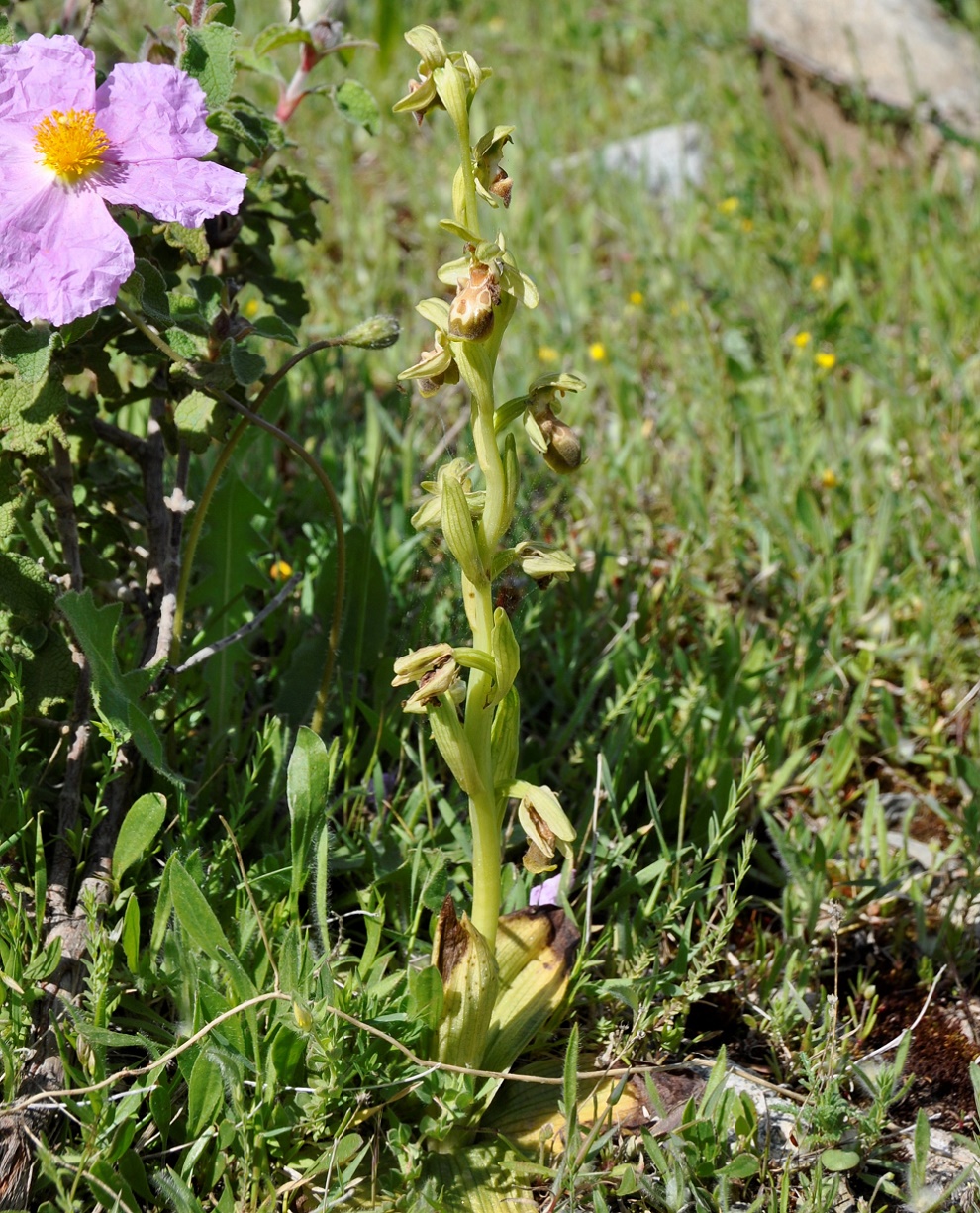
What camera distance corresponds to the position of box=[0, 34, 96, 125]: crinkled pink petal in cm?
139

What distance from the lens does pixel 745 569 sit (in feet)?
8.61

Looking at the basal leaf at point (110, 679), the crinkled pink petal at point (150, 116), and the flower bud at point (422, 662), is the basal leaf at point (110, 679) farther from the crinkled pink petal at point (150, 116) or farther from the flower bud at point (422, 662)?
the crinkled pink petal at point (150, 116)

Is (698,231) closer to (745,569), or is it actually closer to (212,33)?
(745,569)

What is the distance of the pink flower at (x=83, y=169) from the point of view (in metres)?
1.32

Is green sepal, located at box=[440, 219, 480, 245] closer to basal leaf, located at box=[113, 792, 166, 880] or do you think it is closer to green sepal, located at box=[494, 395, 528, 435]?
green sepal, located at box=[494, 395, 528, 435]

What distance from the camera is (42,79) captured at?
1389mm

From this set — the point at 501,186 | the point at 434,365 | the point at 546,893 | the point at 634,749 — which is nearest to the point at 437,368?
the point at 434,365

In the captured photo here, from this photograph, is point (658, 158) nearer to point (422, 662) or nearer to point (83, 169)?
point (83, 169)

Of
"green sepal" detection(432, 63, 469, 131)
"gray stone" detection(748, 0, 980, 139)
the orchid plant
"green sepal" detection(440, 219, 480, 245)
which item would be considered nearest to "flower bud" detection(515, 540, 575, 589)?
the orchid plant

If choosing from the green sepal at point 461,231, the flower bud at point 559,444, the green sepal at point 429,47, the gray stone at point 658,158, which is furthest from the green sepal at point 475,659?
the gray stone at point 658,158

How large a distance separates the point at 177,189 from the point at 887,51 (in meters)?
3.90

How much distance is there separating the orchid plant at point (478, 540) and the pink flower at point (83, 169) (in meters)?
0.29

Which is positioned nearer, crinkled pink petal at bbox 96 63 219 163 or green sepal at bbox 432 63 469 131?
green sepal at bbox 432 63 469 131

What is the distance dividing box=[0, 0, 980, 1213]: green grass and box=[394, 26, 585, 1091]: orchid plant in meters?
0.09
